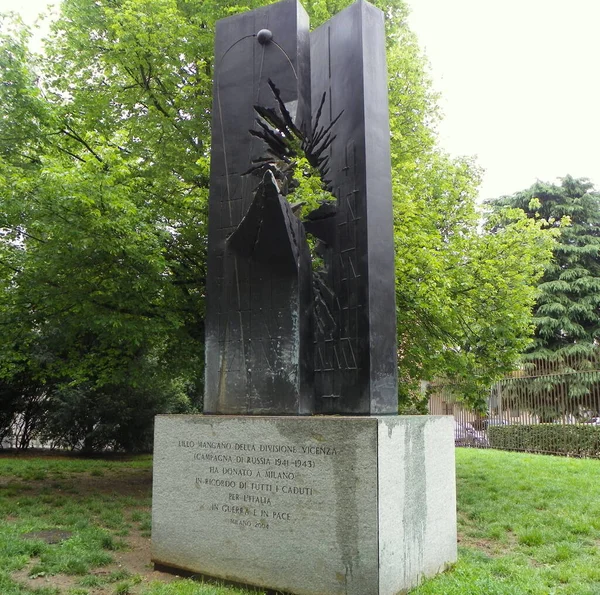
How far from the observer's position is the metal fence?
575 inches

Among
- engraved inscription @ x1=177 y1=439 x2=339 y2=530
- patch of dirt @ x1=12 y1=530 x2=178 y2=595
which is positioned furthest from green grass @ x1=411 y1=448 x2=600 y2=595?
patch of dirt @ x1=12 y1=530 x2=178 y2=595

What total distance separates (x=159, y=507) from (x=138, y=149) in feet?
24.5

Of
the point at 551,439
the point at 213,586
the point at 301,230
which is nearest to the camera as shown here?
the point at 213,586

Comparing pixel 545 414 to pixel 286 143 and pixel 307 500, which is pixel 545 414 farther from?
pixel 307 500

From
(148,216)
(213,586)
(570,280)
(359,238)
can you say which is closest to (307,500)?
(213,586)

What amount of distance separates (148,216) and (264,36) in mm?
3869

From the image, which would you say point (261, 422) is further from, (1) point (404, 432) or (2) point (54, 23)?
(2) point (54, 23)

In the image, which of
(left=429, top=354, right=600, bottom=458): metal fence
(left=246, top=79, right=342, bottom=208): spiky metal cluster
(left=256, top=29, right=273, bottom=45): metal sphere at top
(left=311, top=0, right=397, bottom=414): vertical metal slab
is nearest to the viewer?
(left=311, top=0, right=397, bottom=414): vertical metal slab

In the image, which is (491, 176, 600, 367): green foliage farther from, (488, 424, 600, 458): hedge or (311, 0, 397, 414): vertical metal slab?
(311, 0, 397, 414): vertical metal slab

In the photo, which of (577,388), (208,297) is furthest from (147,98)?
(577,388)

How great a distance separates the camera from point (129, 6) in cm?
967

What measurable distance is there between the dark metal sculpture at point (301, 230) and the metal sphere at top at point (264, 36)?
3 cm

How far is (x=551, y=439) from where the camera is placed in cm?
1528

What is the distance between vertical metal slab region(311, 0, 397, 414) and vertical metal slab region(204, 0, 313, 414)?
30 cm
